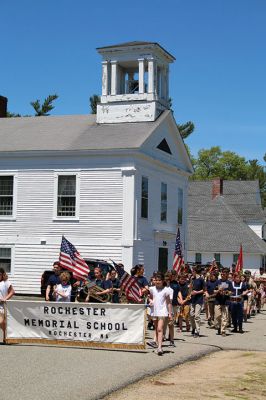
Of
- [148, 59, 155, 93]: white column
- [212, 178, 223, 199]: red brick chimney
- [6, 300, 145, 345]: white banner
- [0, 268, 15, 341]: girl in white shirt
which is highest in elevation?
[148, 59, 155, 93]: white column

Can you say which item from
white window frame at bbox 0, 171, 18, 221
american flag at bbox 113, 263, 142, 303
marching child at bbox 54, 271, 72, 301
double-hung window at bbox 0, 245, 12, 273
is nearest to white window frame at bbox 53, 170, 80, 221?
white window frame at bbox 0, 171, 18, 221

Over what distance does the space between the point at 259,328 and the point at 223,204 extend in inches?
1577

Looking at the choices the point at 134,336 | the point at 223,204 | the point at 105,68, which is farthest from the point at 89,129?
the point at 223,204

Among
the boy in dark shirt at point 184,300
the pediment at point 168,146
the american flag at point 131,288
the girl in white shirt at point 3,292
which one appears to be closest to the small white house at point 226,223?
the pediment at point 168,146

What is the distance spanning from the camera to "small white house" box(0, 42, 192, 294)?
95.5 feet

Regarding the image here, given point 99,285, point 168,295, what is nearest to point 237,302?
point 99,285

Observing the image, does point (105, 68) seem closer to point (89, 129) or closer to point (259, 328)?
point (89, 129)

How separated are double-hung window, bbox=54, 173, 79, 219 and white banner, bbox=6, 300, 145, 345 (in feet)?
48.8

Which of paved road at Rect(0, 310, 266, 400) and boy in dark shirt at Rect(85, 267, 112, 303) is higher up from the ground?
boy in dark shirt at Rect(85, 267, 112, 303)

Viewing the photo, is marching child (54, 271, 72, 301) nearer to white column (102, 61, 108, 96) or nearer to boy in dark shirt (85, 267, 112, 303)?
boy in dark shirt (85, 267, 112, 303)

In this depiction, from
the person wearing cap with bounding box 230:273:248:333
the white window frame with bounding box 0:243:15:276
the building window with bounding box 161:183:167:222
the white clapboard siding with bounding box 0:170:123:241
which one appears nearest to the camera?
the person wearing cap with bounding box 230:273:248:333

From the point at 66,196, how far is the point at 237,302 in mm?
12016

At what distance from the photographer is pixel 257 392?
10.4m

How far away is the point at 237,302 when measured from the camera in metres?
20.0
